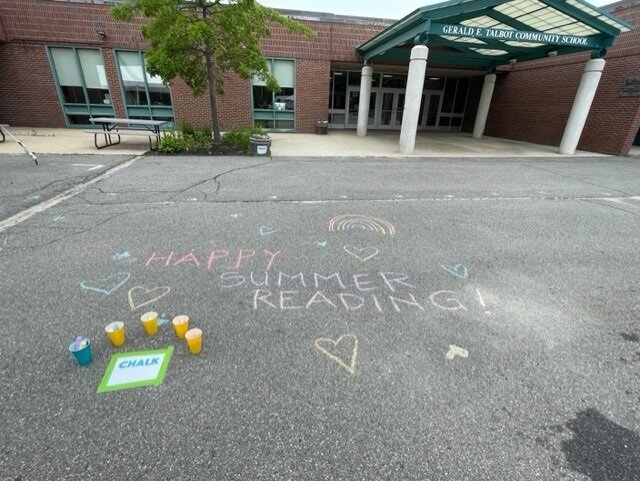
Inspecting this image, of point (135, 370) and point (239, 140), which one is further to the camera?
point (239, 140)

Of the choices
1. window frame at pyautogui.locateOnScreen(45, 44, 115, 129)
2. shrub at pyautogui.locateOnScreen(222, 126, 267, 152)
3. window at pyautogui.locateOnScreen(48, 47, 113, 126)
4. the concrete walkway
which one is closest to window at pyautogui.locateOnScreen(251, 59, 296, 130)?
the concrete walkway

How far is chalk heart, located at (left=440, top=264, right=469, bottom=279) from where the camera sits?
3370 millimetres

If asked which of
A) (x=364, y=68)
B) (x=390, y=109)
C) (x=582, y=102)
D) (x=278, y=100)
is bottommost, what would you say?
(x=390, y=109)

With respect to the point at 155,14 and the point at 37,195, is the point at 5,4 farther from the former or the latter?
the point at 37,195

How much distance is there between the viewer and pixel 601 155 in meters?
12.8

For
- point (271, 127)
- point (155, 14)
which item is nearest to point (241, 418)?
point (155, 14)

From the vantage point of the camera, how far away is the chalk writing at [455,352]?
2.27m

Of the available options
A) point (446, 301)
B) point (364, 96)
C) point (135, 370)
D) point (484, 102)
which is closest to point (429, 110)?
point (484, 102)

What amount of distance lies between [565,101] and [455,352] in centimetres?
1686

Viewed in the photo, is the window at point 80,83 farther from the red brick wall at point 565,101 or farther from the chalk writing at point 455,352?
the red brick wall at point 565,101

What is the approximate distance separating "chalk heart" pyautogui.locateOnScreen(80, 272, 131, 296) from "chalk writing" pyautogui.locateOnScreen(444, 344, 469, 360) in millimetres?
2934

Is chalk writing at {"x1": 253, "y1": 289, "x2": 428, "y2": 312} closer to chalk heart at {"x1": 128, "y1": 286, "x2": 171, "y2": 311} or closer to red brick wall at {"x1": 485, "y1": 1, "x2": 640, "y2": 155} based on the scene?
chalk heart at {"x1": 128, "y1": 286, "x2": 171, "y2": 311}

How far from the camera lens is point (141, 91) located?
571 inches

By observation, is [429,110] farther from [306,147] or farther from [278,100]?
[306,147]
